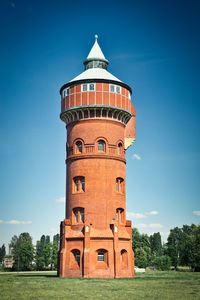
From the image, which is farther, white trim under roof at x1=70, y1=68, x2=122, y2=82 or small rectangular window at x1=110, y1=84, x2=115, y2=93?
white trim under roof at x1=70, y1=68, x2=122, y2=82

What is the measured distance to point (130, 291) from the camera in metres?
22.6

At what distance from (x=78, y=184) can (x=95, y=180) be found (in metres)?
1.92

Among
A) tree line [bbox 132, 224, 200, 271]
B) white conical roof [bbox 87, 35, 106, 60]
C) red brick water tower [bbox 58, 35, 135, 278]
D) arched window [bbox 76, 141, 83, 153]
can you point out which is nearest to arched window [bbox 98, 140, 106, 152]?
red brick water tower [bbox 58, 35, 135, 278]

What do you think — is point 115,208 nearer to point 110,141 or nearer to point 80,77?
point 110,141

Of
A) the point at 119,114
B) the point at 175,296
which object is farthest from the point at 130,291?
the point at 119,114

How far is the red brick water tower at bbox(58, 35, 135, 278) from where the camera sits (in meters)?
33.7

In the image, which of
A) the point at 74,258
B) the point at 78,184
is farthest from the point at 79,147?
the point at 74,258

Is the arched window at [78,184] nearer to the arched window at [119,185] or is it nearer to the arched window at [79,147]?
the arched window at [79,147]

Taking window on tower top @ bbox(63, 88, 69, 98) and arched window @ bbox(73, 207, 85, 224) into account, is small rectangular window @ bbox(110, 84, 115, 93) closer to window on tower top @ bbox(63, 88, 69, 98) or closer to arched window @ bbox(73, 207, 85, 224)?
window on tower top @ bbox(63, 88, 69, 98)

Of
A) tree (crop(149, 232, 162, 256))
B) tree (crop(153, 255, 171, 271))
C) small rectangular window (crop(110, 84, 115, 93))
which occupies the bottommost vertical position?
tree (crop(153, 255, 171, 271))

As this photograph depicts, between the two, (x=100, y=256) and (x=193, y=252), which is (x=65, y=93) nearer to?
(x=100, y=256)

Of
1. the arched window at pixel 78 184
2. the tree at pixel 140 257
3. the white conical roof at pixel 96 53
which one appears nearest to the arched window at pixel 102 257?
the arched window at pixel 78 184

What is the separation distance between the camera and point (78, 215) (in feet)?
117

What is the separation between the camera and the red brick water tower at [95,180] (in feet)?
111
